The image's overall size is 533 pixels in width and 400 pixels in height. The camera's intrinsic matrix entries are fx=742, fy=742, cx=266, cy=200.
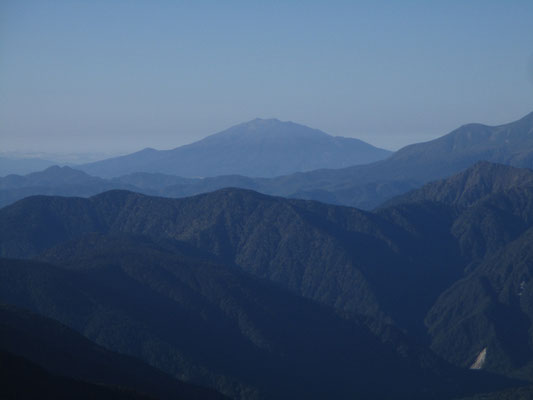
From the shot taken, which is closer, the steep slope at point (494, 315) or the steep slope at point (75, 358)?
the steep slope at point (75, 358)

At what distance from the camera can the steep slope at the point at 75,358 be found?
60.2 meters

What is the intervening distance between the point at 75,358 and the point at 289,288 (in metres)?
81.6

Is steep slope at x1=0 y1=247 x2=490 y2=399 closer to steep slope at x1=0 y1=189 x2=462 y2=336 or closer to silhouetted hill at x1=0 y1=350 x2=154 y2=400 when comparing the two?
steep slope at x1=0 y1=189 x2=462 y2=336

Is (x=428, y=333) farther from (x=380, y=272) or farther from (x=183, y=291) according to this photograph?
(x=183, y=291)

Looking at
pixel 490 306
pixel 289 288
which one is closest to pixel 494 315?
pixel 490 306

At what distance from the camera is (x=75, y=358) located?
63312 millimetres

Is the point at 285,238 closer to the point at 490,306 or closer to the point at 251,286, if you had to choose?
the point at 251,286

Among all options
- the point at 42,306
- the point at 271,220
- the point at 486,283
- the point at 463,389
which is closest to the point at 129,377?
the point at 42,306

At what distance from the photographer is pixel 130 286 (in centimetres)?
10494

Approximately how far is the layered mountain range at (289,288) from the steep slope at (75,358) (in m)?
2.42

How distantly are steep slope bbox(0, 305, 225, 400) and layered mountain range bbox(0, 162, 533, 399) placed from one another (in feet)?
7.94

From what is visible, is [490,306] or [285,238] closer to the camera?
[490,306]

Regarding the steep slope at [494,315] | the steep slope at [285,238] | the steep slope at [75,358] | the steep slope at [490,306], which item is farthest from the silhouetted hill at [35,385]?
the steep slope at [285,238]

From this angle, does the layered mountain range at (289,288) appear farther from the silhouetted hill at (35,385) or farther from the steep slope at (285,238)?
the silhouetted hill at (35,385)
